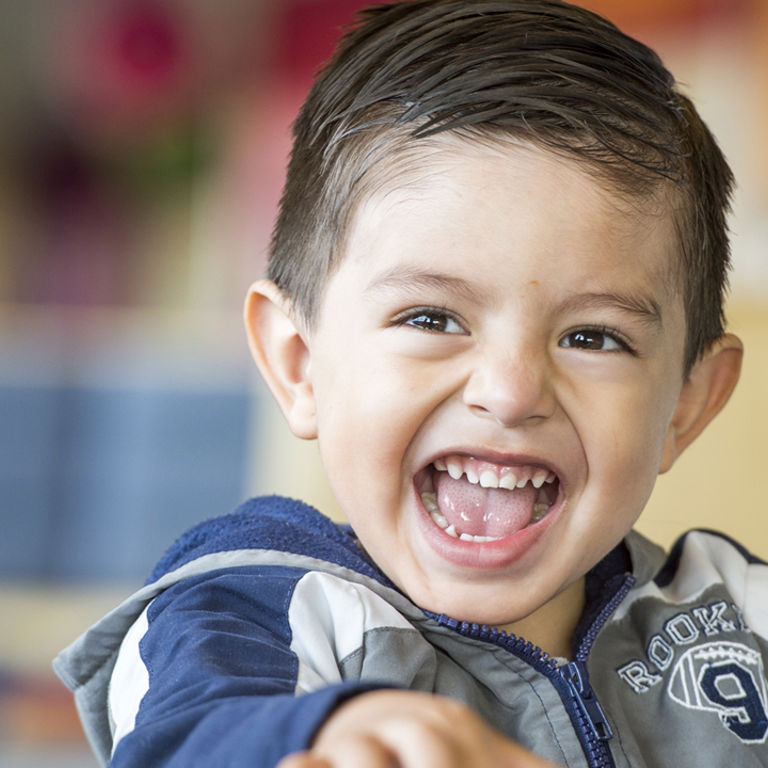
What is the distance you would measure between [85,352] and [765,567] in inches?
64.6

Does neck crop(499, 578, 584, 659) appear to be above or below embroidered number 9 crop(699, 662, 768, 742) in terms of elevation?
above

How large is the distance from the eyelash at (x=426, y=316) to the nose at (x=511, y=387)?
31 millimetres

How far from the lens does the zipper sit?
2.27 feet

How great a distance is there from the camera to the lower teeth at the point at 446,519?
0.71 m

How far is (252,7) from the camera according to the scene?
109 inches

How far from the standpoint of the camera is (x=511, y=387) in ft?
2.16

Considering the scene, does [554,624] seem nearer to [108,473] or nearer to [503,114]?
[503,114]

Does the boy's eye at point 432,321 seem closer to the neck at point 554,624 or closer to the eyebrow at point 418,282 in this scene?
the eyebrow at point 418,282

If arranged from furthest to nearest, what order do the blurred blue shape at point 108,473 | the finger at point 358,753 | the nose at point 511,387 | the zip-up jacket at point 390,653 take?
the blurred blue shape at point 108,473 → the nose at point 511,387 → the zip-up jacket at point 390,653 → the finger at point 358,753

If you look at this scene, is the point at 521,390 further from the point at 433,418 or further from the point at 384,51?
the point at 384,51

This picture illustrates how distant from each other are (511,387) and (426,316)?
0.26 ft

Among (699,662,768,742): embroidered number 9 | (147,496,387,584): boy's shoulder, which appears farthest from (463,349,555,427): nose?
(699,662,768,742): embroidered number 9

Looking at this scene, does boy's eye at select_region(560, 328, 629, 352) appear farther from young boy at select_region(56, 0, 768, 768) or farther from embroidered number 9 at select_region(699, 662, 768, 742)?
embroidered number 9 at select_region(699, 662, 768, 742)

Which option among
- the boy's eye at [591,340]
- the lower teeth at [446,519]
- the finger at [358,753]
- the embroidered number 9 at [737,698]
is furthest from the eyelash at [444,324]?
the finger at [358,753]
